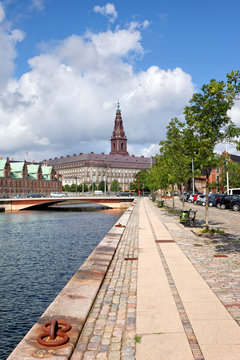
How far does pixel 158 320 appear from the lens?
619cm

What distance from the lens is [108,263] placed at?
11188 mm

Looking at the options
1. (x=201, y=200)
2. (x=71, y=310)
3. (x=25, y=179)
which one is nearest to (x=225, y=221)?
(x=71, y=310)

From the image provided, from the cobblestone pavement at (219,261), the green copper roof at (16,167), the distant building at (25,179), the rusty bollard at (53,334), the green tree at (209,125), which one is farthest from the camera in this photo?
the green copper roof at (16,167)

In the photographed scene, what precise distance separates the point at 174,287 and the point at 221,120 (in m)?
12.4

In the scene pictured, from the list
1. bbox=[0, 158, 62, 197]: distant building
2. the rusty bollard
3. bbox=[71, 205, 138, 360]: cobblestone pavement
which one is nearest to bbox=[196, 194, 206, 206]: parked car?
bbox=[71, 205, 138, 360]: cobblestone pavement

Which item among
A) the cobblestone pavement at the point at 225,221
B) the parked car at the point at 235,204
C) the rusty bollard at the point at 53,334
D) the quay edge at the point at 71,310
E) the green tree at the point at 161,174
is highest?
the green tree at the point at 161,174

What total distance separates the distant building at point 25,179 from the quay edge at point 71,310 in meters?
124

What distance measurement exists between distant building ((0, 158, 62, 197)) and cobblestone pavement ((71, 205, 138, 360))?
12546 centimetres

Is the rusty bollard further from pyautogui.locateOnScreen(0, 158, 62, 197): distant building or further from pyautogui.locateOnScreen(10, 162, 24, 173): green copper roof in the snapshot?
pyautogui.locateOnScreen(10, 162, 24, 173): green copper roof

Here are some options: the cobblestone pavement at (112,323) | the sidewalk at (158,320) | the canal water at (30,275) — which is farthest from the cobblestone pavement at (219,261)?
the canal water at (30,275)

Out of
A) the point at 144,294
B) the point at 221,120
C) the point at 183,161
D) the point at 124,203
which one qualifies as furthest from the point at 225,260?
the point at 124,203

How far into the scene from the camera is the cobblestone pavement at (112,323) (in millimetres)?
5121

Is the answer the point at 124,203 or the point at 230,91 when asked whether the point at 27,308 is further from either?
the point at 124,203

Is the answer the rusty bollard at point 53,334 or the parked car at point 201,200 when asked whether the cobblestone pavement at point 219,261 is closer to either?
the rusty bollard at point 53,334
